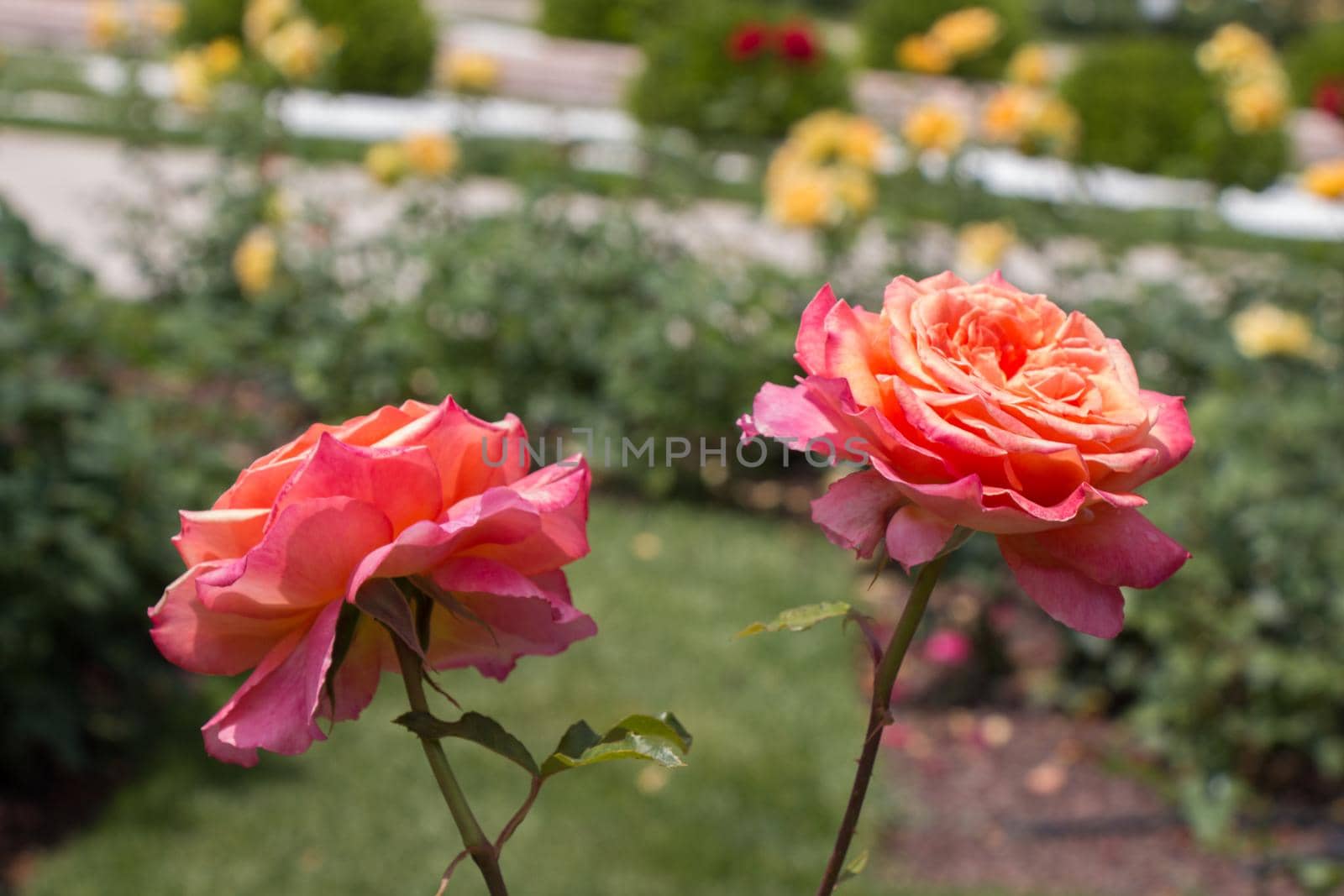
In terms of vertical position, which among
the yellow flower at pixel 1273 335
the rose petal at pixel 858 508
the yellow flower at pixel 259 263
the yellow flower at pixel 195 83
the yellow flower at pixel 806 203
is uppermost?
the rose petal at pixel 858 508

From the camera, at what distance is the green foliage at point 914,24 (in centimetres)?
1159

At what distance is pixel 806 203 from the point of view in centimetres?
381

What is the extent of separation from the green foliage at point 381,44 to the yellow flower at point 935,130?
686 centimetres

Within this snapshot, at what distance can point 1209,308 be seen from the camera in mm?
3859

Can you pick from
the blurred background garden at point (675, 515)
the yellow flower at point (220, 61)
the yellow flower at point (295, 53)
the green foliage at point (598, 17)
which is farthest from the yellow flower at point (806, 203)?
the green foliage at point (598, 17)

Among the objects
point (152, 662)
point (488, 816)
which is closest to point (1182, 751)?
point (488, 816)

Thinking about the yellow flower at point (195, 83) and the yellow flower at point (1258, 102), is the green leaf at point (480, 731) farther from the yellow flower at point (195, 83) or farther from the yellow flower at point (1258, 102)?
the yellow flower at point (195, 83)

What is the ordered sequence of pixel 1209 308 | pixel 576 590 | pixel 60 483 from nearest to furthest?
pixel 60 483, pixel 576 590, pixel 1209 308

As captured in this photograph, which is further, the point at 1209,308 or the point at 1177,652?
the point at 1209,308

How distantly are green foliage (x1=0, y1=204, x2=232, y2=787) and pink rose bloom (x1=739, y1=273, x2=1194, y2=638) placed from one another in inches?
83.0

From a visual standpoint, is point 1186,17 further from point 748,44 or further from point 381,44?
point 748,44

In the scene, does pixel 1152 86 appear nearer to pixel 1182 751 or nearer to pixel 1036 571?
pixel 1182 751

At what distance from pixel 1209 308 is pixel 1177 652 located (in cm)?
153

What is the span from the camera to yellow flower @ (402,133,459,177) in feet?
13.6
